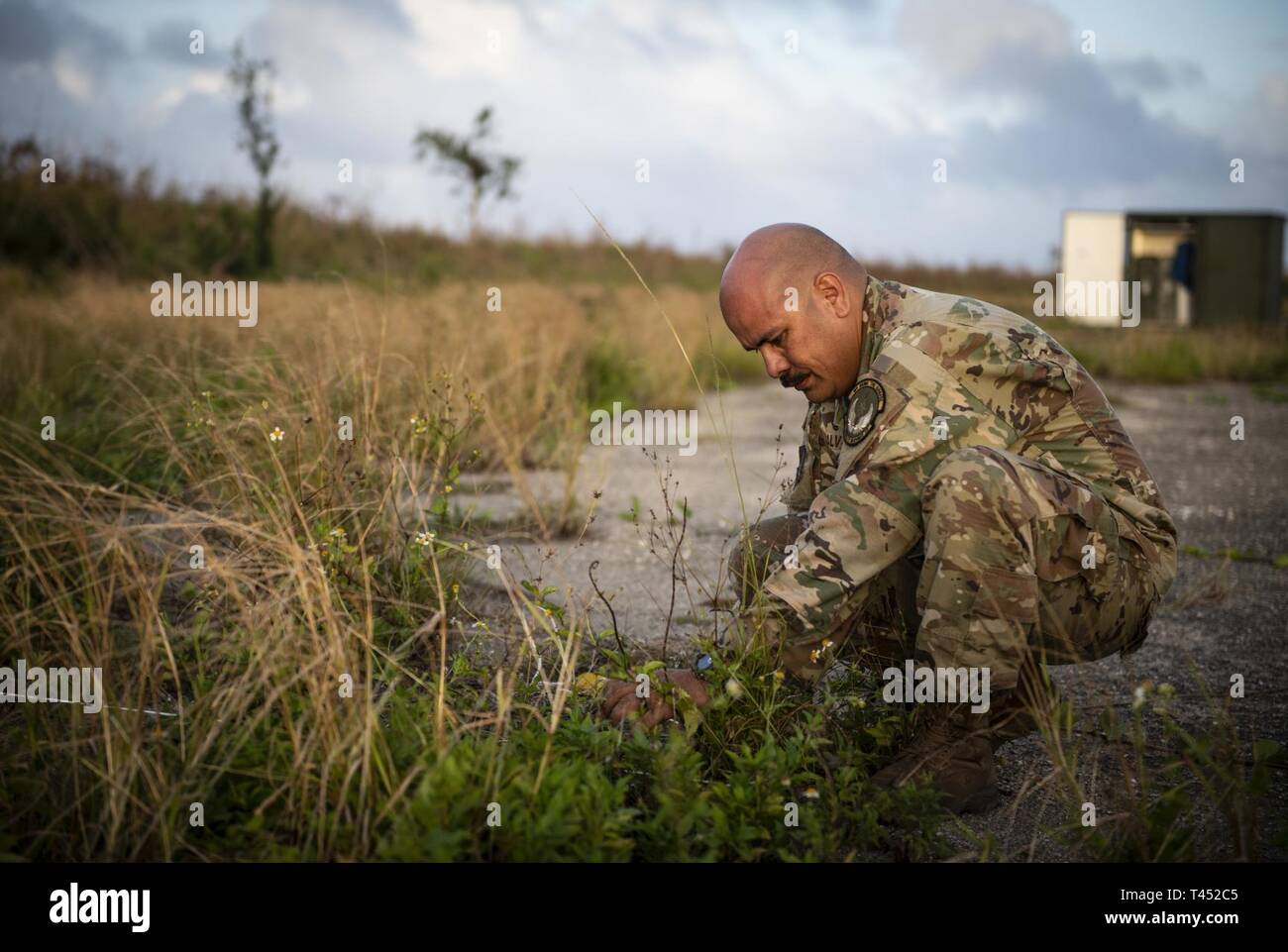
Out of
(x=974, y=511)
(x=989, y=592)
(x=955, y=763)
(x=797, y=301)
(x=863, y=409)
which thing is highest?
(x=797, y=301)

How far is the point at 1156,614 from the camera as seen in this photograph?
380cm

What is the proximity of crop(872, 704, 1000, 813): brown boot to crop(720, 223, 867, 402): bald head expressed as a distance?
0.82m

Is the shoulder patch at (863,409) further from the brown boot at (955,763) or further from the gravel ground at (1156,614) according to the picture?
the brown boot at (955,763)

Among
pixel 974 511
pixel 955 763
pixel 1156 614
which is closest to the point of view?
pixel 974 511

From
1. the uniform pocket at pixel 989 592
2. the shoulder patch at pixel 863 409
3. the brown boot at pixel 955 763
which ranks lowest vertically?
the brown boot at pixel 955 763

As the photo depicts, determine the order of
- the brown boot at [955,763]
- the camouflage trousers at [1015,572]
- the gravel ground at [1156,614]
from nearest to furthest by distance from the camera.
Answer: the camouflage trousers at [1015,572] < the brown boot at [955,763] < the gravel ground at [1156,614]

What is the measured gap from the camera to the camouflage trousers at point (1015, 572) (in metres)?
2.10

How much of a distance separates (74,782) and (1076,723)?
2284mm

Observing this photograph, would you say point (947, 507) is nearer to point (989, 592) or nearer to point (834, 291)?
point (989, 592)

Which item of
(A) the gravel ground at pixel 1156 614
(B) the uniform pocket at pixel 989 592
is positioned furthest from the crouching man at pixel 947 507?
(A) the gravel ground at pixel 1156 614

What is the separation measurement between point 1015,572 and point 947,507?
19 centimetres

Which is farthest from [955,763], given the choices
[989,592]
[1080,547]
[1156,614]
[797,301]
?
[1156,614]

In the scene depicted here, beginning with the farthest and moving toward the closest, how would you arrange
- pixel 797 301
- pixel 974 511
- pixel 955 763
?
pixel 797 301 < pixel 955 763 < pixel 974 511
